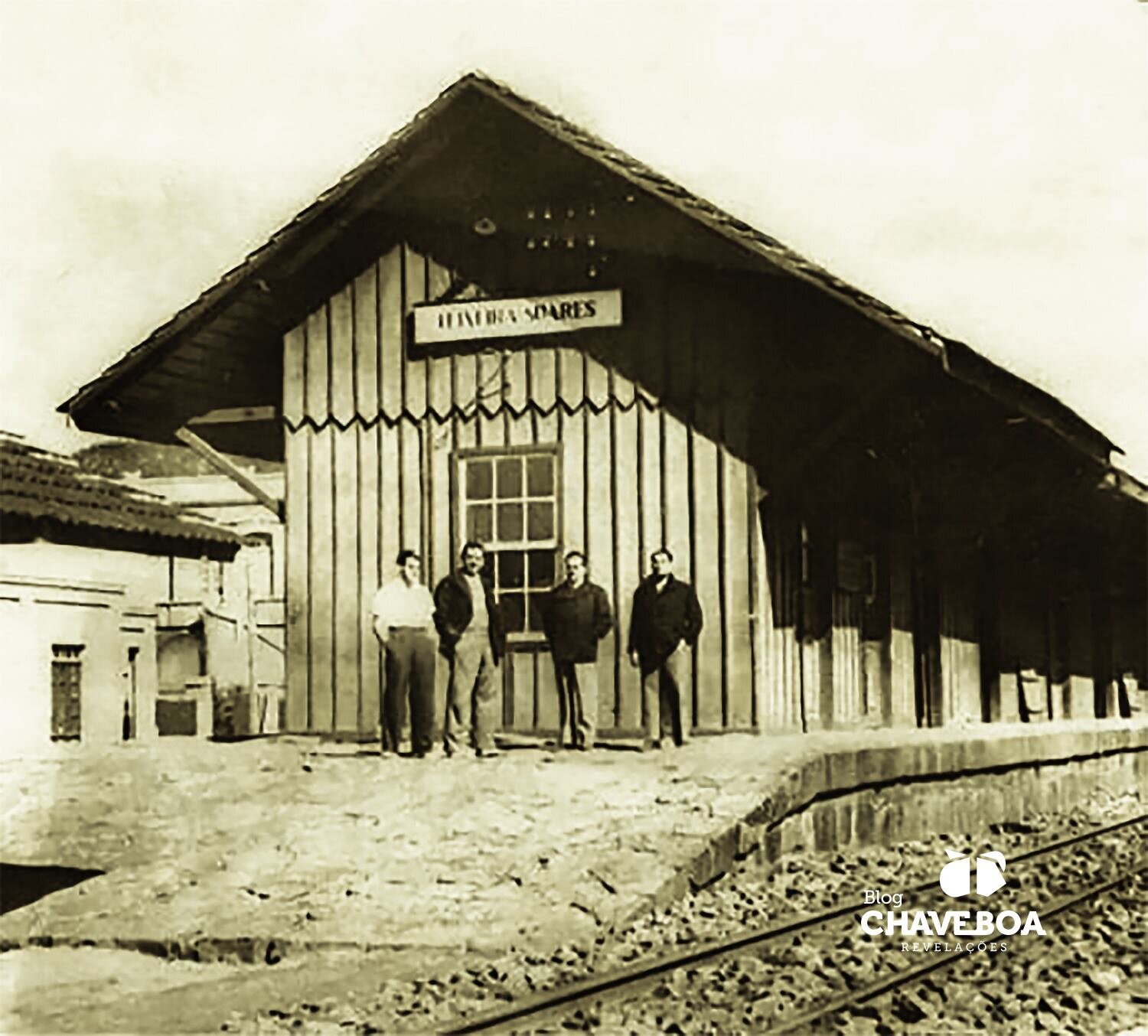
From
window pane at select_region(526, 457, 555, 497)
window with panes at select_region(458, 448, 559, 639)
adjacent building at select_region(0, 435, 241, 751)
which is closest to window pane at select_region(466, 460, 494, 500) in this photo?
window with panes at select_region(458, 448, 559, 639)

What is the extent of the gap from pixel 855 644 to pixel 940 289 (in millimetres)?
3889

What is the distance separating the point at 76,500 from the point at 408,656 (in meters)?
2.10

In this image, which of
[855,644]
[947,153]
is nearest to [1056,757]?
[855,644]

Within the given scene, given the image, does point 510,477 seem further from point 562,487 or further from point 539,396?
point 539,396

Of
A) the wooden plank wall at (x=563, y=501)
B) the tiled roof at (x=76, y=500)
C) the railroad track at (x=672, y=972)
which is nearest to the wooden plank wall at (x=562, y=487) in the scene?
the wooden plank wall at (x=563, y=501)

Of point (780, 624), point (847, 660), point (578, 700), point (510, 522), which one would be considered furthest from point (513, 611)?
point (847, 660)

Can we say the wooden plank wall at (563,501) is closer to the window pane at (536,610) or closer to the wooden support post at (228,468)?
the window pane at (536,610)

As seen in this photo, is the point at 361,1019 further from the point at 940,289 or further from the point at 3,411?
the point at 940,289

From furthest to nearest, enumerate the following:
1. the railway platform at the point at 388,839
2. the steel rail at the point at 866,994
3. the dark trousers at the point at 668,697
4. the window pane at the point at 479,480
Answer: the window pane at the point at 479,480 < the dark trousers at the point at 668,697 < the railway platform at the point at 388,839 < the steel rail at the point at 866,994

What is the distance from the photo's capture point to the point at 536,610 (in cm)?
966

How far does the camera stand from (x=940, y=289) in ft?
28.0

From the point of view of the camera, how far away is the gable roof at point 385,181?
848cm

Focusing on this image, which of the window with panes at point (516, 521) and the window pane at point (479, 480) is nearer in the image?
the window with panes at point (516, 521)

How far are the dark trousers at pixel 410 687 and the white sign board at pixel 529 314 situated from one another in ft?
5.36
